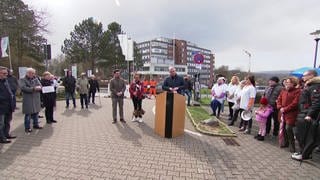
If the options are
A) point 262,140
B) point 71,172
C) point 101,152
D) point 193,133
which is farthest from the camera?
point 193,133

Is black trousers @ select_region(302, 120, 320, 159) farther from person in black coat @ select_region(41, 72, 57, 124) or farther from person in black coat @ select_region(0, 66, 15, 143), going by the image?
person in black coat @ select_region(41, 72, 57, 124)

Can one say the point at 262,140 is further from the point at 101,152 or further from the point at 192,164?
the point at 101,152

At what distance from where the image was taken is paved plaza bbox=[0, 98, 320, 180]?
→ 4406mm

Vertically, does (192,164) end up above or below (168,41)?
below

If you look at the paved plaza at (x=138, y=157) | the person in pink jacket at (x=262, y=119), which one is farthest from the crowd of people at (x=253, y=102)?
the paved plaza at (x=138, y=157)

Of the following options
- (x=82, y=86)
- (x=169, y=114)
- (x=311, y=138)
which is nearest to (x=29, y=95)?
(x=169, y=114)

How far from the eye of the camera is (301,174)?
4.56m

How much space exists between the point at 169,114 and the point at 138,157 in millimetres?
1921

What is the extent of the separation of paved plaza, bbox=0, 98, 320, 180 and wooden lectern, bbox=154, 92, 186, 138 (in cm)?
23

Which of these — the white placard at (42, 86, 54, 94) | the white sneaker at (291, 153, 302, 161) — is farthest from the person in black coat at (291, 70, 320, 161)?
the white placard at (42, 86, 54, 94)

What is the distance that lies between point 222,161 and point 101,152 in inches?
102

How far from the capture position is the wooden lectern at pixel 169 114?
6812 millimetres

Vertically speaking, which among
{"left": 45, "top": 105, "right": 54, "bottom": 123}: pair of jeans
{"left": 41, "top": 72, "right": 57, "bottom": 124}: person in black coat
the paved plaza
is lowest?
the paved plaza

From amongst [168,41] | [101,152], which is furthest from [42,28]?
[168,41]
